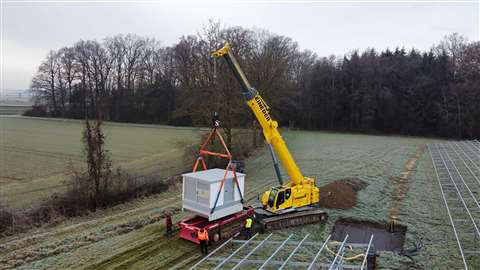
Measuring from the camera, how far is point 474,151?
30.2 meters

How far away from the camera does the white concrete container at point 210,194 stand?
12773 millimetres

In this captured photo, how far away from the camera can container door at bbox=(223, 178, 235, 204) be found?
13.4m

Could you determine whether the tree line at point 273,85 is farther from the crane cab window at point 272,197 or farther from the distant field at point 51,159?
the crane cab window at point 272,197

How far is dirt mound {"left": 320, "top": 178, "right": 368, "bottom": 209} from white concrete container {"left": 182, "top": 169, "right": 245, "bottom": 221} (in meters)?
6.35

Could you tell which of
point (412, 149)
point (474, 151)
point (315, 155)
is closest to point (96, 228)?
point (315, 155)

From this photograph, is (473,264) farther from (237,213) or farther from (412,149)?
(412,149)

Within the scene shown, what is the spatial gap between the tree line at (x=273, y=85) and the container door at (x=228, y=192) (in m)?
17.5

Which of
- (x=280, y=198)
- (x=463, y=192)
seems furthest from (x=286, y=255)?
(x=463, y=192)

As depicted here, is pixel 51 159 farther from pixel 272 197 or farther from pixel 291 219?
pixel 291 219

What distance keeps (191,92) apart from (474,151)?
86.4ft

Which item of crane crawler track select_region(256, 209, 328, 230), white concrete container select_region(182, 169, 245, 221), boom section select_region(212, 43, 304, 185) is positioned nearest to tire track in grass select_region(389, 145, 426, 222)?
crane crawler track select_region(256, 209, 328, 230)

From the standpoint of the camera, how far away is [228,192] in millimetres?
13508

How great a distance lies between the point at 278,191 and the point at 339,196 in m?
5.48

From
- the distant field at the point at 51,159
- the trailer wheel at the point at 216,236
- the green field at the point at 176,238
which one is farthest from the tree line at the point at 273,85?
the trailer wheel at the point at 216,236
